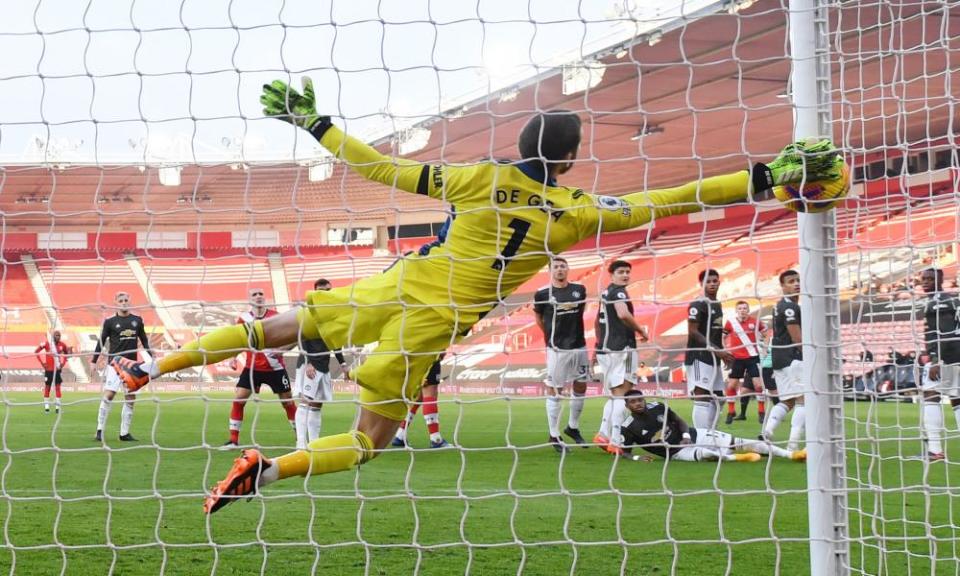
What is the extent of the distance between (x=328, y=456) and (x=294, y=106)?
1.44m

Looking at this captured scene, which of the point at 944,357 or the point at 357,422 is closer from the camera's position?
the point at 357,422

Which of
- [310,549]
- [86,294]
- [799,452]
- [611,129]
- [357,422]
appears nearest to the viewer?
[357,422]

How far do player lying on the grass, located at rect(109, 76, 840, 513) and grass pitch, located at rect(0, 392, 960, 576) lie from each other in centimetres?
19

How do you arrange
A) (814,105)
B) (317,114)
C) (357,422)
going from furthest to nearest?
(357,422)
(317,114)
(814,105)

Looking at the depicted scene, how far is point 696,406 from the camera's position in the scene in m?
9.46

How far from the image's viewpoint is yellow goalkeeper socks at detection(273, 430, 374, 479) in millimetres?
3947

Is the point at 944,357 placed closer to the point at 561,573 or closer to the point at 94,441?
the point at 561,573

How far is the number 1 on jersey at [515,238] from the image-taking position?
399cm

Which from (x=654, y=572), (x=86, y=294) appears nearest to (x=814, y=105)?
(x=654, y=572)

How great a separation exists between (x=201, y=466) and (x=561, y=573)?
488cm

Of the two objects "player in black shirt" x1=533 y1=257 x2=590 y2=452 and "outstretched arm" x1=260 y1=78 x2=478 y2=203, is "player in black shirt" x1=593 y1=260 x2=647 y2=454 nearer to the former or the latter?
"player in black shirt" x1=533 y1=257 x2=590 y2=452

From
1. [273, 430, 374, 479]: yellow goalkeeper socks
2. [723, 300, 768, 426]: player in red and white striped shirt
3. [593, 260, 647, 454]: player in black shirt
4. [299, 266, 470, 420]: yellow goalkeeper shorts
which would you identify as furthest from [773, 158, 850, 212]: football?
[723, 300, 768, 426]: player in red and white striped shirt

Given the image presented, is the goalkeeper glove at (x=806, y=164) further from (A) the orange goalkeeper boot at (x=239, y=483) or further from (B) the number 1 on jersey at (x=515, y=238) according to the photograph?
(A) the orange goalkeeper boot at (x=239, y=483)

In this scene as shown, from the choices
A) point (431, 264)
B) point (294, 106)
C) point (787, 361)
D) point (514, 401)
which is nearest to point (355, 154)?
point (294, 106)
